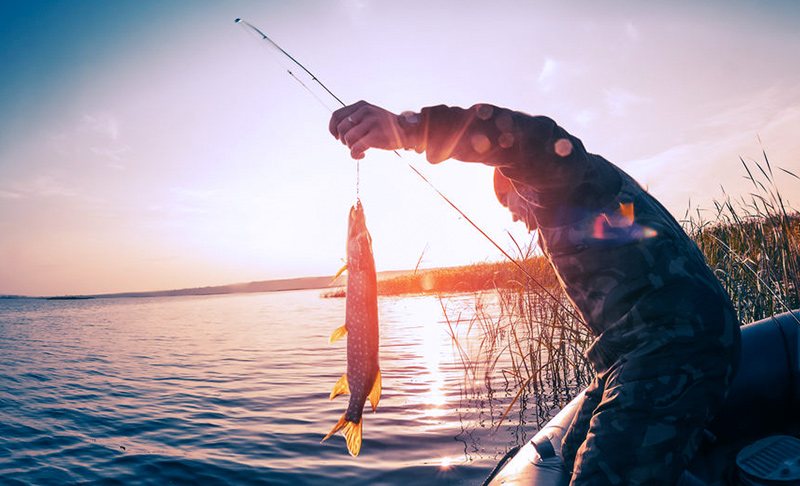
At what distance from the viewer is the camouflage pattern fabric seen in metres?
1.94

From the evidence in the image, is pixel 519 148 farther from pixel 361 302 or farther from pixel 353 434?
pixel 353 434

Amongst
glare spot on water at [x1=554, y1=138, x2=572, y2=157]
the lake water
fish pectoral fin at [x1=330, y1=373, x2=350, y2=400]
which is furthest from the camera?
the lake water

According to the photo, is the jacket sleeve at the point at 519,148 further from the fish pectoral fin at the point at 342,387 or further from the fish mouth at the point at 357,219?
the fish pectoral fin at the point at 342,387

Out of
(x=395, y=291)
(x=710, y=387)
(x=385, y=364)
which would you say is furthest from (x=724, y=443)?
(x=395, y=291)

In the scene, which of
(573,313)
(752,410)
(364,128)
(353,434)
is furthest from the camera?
(573,313)

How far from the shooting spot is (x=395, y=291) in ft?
Answer: 108

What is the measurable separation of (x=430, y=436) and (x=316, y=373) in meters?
4.71

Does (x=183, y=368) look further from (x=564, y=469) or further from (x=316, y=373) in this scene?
(x=564, y=469)

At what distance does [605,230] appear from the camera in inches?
83.4

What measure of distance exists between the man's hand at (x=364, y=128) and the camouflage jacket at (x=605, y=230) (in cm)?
10

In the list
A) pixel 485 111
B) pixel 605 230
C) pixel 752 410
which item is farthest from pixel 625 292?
pixel 752 410

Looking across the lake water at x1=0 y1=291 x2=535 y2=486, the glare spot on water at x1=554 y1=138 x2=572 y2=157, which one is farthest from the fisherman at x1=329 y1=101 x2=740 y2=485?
the lake water at x1=0 y1=291 x2=535 y2=486

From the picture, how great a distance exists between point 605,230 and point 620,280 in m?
0.24

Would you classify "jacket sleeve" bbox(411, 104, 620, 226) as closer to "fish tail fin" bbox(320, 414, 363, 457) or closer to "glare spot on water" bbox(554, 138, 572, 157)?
"glare spot on water" bbox(554, 138, 572, 157)
